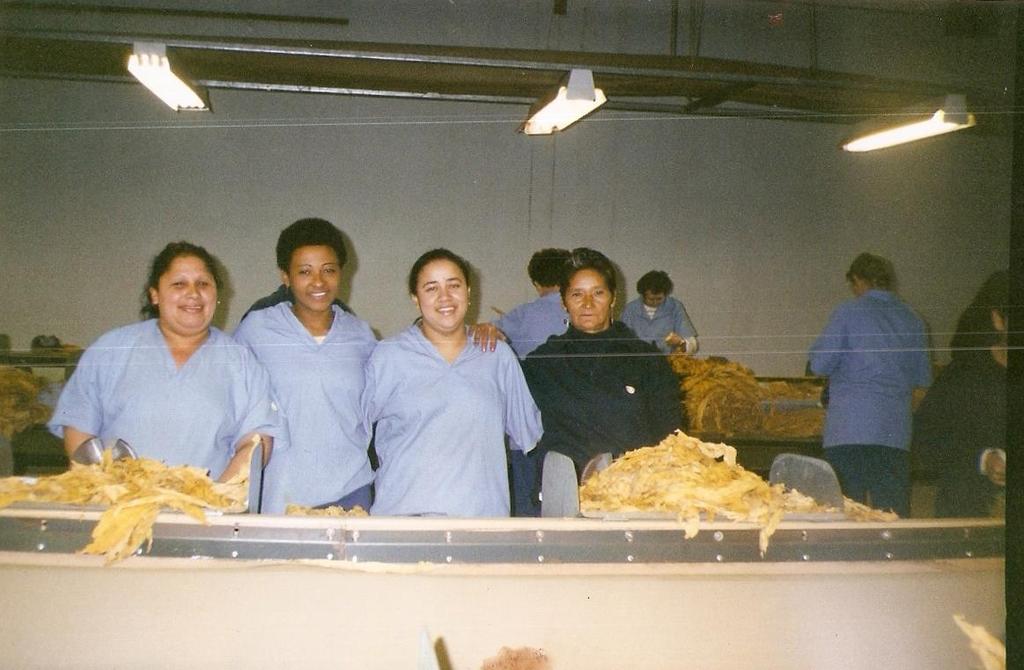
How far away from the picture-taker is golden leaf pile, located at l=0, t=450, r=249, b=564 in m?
1.60

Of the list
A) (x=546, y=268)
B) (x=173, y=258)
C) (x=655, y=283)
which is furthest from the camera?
(x=655, y=283)

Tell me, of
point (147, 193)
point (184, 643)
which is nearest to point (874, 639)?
point (184, 643)

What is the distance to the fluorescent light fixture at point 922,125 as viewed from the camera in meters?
4.16

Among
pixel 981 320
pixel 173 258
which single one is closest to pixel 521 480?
pixel 173 258

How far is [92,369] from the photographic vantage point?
6.79 ft

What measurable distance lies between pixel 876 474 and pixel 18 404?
14.6ft

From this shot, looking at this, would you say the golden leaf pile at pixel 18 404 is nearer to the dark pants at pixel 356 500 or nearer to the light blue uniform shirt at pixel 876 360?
the dark pants at pixel 356 500

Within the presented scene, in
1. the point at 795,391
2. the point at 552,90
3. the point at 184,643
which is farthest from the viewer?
the point at 795,391

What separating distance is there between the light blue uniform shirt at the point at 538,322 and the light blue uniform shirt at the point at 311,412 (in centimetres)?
131

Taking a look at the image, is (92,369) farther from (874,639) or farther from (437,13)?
(437,13)

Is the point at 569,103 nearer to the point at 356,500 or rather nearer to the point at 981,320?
the point at 981,320

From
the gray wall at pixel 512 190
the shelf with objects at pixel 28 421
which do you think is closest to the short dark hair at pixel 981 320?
the gray wall at pixel 512 190

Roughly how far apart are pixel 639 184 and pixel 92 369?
613cm

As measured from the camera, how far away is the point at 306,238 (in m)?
2.43
